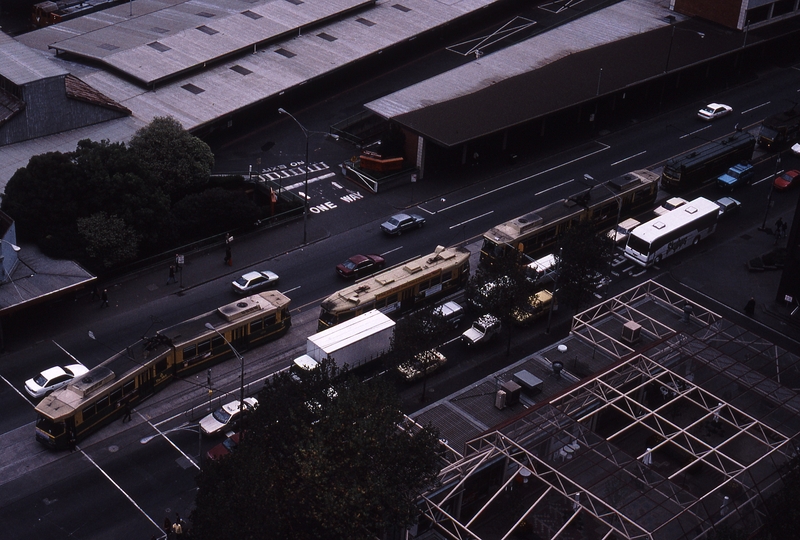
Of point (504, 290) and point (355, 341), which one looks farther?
point (504, 290)

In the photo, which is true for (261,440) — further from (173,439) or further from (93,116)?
(93,116)

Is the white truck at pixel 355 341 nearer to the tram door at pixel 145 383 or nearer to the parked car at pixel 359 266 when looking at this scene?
the parked car at pixel 359 266

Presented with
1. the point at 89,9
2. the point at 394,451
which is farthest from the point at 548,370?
the point at 89,9

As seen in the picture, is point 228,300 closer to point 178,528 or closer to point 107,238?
point 107,238

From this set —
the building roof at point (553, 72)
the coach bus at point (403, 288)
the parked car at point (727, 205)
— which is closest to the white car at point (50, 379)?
the coach bus at point (403, 288)

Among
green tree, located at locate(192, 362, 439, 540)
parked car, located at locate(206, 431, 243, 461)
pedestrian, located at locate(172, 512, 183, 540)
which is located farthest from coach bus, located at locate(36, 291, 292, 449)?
green tree, located at locate(192, 362, 439, 540)

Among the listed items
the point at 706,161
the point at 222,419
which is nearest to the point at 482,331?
the point at 222,419

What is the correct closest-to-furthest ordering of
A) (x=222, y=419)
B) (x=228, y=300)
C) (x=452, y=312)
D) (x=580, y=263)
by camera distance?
(x=222, y=419), (x=580, y=263), (x=452, y=312), (x=228, y=300)
